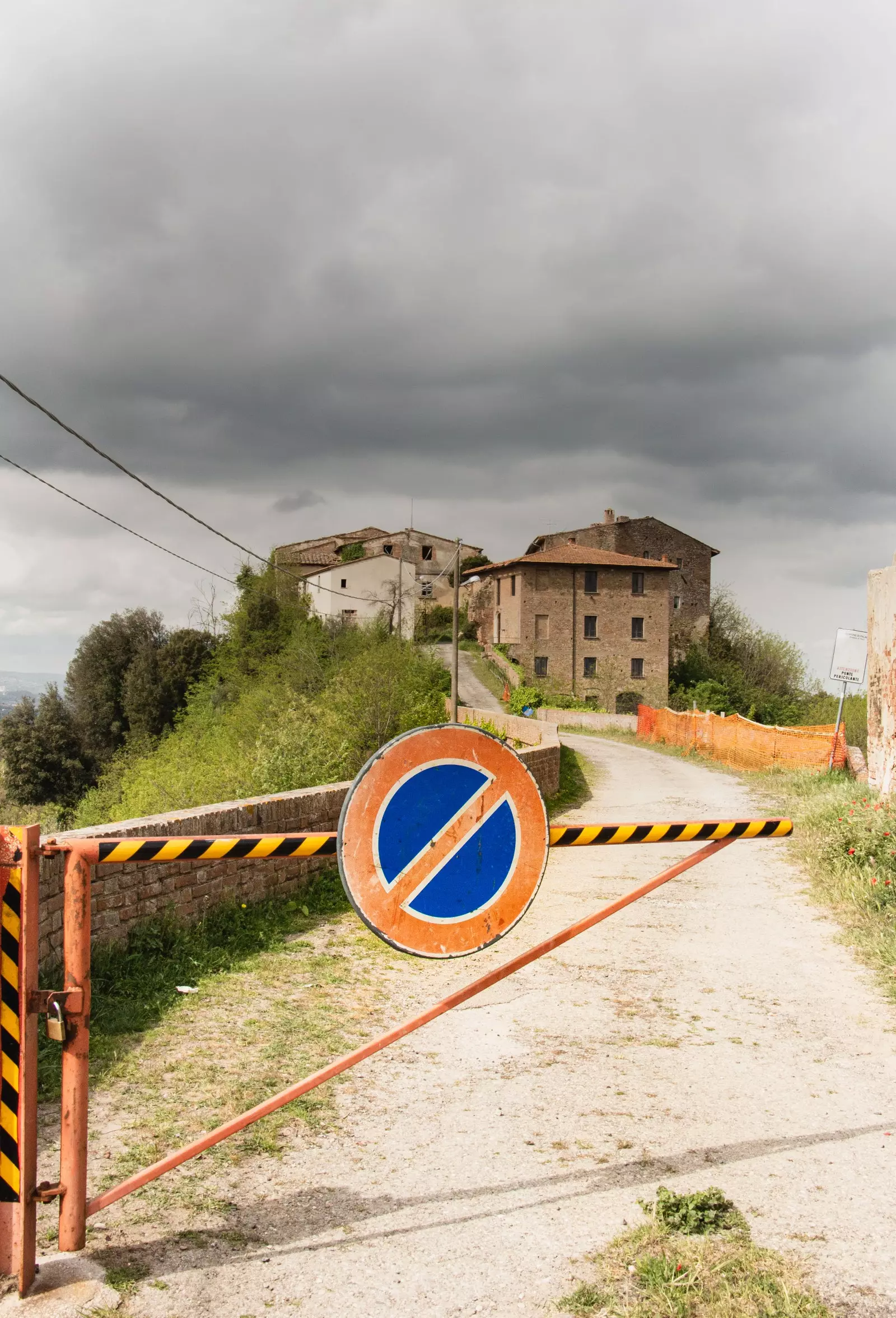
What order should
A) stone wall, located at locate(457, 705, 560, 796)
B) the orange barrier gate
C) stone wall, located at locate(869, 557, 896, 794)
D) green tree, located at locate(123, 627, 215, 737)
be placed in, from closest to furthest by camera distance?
the orange barrier gate
stone wall, located at locate(869, 557, 896, 794)
stone wall, located at locate(457, 705, 560, 796)
green tree, located at locate(123, 627, 215, 737)

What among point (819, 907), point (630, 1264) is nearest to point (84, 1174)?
point (630, 1264)

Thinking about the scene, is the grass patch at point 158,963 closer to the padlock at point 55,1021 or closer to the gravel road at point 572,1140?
the gravel road at point 572,1140

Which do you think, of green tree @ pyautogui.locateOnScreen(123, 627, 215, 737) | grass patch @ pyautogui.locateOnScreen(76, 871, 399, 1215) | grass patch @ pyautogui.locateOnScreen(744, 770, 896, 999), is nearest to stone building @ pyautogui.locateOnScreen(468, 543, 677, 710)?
green tree @ pyautogui.locateOnScreen(123, 627, 215, 737)

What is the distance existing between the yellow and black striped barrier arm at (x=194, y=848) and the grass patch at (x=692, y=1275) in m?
1.66

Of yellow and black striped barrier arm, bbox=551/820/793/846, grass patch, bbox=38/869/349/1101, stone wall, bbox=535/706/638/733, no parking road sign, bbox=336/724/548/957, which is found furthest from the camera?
stone wall, bbox=535/706/638/733

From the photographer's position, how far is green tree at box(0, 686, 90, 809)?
57750 millimetres

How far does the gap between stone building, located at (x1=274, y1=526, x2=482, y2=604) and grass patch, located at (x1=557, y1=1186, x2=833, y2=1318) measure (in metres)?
64.9

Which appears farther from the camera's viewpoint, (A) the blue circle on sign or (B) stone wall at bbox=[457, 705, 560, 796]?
(B) stone wall at bbox=[457, 705, 560, 796]

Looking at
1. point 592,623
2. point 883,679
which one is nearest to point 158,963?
point 883,679

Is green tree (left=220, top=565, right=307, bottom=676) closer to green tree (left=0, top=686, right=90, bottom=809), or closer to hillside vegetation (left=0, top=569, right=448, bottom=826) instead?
hillside vegetation (left=0, top=569, right=448, bottom=826)

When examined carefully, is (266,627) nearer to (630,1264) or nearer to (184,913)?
(184,913)

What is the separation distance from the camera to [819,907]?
9.20 metres

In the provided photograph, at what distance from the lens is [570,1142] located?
416cm

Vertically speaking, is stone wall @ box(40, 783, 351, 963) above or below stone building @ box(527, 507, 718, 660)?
below
